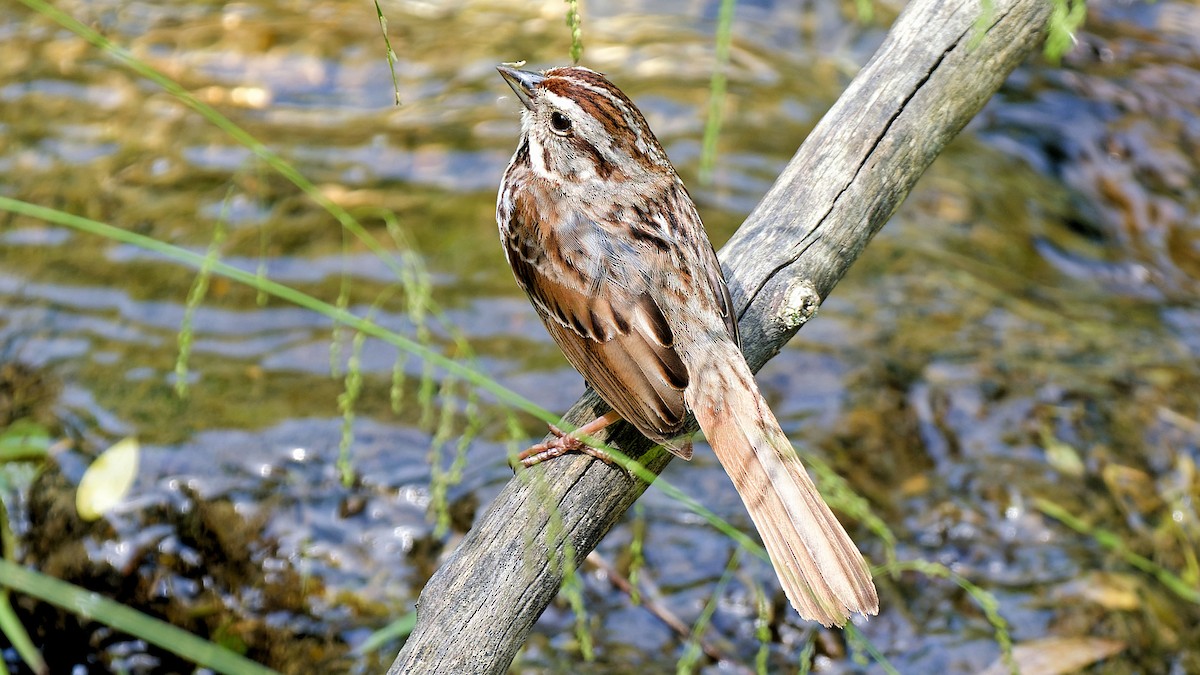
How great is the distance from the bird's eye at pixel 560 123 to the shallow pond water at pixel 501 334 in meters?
0.72

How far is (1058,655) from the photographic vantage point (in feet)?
15.6

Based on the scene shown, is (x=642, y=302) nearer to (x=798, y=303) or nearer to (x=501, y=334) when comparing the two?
(x=798, y=303)

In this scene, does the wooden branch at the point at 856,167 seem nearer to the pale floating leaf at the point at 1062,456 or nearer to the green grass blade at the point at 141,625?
the green grass blade at the point at 141,625

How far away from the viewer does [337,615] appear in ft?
15.1

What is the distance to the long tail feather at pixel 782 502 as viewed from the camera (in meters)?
2.69

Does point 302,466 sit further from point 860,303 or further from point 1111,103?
point 1111,103

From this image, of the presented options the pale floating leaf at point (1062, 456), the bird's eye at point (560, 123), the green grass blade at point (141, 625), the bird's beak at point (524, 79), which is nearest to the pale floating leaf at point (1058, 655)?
the pale floating leaf at point (1062, 456)

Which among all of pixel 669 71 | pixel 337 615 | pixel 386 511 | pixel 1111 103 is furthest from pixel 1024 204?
pixel 337 615

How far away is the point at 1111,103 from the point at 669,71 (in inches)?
140

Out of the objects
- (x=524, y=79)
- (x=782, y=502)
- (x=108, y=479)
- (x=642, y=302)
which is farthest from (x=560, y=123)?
(x=108, y=479)

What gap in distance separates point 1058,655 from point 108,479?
4.24 metres

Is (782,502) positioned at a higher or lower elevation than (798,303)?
lower

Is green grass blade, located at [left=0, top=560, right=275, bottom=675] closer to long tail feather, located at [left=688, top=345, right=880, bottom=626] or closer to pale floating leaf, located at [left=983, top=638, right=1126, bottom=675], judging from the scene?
long tail feather, located at [left=688, top=345, right=880, bottom=626]

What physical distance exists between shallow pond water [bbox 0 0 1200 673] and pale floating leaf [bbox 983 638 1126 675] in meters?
0.04
